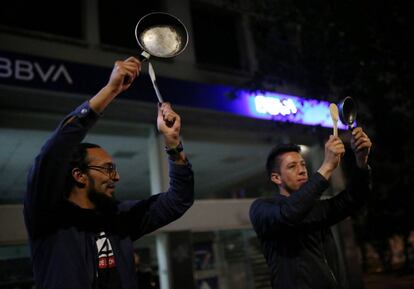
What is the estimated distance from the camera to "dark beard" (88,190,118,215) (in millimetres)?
2252

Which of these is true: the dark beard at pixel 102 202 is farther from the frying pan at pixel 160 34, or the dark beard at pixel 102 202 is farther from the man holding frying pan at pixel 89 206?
the frying pan at pixel 160 34

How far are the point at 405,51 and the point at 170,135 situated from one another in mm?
5200

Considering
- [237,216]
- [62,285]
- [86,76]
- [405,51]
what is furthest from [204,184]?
[62,285]

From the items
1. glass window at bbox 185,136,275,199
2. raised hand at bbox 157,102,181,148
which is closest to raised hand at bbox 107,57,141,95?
raised hand at bbox 157,102,181,148

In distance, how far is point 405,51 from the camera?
6.34m

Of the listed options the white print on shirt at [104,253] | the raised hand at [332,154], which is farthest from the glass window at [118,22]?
the white print on shirt at [104,253]

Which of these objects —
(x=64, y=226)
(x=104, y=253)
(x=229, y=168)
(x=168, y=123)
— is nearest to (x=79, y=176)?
(x=64, y=226)

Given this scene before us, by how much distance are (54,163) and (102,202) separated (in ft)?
1.77

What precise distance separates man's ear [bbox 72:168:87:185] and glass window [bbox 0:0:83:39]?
18.6ft

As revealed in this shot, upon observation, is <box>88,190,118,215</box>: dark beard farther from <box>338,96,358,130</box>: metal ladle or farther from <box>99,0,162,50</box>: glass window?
<box>99,0,162,50</box>: glass window

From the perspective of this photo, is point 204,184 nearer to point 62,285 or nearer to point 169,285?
point 169,285

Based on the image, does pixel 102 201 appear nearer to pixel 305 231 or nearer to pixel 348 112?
pixel 305 231

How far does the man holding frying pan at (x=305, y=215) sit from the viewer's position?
2.75 m

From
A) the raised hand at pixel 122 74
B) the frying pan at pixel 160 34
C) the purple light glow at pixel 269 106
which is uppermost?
the purple light glow at pixel 269 106
